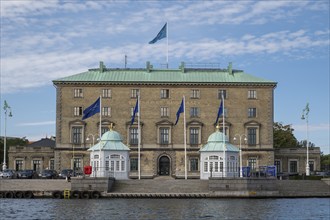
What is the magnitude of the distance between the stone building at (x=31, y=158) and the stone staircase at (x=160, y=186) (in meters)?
35.7

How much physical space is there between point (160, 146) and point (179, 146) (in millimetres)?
3042

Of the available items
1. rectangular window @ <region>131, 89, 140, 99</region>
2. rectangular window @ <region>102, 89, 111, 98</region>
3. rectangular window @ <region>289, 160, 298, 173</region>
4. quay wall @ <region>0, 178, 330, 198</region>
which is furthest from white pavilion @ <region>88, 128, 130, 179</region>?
rectangular window @ <region>289, 160, 298, 173</region>

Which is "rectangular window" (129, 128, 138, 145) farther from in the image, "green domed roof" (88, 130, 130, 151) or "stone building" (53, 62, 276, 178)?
"green domed roof" (88, 130, 130, 151)

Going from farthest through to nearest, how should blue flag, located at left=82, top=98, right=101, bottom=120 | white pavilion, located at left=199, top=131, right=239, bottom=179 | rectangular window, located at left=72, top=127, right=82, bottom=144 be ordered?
1. rectangular window, located at left=72, top=127, right=82, bottom=144
2. blue flag, located at left=82, top=98, right=101, bottom=120
3. white pavilion, located at left=199, top=131, right=239, bottom=179

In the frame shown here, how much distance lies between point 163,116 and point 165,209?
2052 inches

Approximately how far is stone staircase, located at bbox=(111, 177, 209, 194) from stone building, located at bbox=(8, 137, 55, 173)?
117 ft

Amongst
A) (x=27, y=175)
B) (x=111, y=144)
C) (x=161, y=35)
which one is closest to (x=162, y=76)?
(x=161, y=35)

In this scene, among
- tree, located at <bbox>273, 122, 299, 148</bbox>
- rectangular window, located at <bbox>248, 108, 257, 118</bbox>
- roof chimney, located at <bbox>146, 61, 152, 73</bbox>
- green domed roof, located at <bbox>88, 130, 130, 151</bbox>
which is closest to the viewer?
green domed roof, located at <bbox>88, 130, 130, 151</bbox>

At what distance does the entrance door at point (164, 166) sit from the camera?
11694 centimetres

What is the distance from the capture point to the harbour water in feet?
197

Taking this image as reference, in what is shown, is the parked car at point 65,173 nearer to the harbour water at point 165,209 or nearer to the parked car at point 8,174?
the parked car at point 8,174

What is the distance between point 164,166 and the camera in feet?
385

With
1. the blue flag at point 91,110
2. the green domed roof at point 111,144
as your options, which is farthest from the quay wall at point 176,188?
the blue flag at point 91,110

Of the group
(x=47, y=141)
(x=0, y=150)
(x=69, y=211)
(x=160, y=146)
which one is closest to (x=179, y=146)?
(x=160, y=146)
